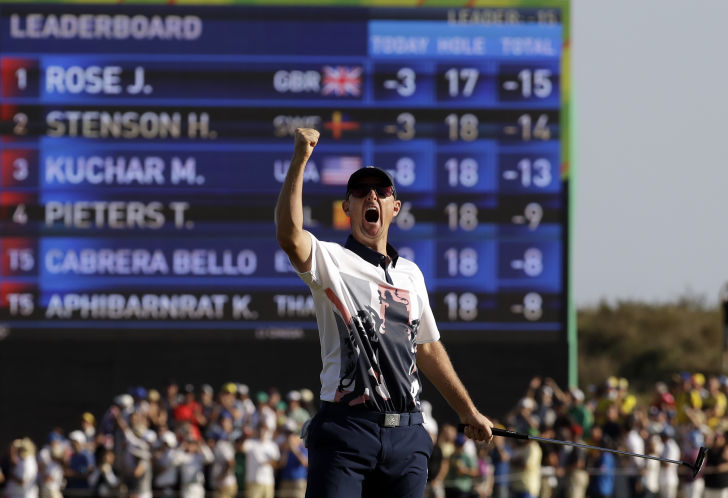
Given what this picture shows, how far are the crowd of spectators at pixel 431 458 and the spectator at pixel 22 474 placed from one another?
14 mm

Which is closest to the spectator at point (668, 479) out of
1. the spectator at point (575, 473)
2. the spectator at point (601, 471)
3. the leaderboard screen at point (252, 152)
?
the spectator at point (601, 471)

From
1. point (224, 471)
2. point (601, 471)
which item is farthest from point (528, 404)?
point (224, 471)

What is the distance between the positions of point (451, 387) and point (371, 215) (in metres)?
0.68

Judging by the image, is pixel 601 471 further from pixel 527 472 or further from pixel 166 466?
pixel 166 466

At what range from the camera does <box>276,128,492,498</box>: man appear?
4.96 metres

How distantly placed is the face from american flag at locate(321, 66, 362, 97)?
500 inches

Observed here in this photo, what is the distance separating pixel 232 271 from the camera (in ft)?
58.5

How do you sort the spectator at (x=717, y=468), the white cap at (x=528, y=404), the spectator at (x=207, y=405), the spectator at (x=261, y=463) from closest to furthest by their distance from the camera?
the spectator at (x=717, y=468), the spectator at (x=261, y=463), the white cap at (x=528, y=404), the spectator at (x=207, y=405)

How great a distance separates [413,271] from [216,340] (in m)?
12.6

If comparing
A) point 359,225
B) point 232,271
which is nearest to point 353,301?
point 359,225

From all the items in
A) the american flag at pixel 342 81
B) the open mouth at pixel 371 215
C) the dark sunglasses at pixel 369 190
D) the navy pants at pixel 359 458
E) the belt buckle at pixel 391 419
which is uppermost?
the american flag at pixel 342 81

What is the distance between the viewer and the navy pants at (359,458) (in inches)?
194

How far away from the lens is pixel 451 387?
17.6 feet

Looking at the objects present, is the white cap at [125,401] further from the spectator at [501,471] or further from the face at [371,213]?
the face at [371,213]
